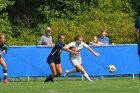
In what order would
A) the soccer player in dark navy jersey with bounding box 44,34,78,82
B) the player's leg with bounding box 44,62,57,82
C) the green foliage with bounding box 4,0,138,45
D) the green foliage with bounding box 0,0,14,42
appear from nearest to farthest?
the player's leg with bounding box 44,62,57,82 → the soccer player in dark navy jersey with bounding box 44,34,78,82 → the green foliage with bounding box 4,0,138,45 → the green foliage with bounding box 0,0,14,42

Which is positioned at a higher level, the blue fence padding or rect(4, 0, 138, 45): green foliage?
rect(4, 0, 138, 45): green foliage

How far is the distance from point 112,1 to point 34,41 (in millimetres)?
4935

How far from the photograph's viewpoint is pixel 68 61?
76.5 ft

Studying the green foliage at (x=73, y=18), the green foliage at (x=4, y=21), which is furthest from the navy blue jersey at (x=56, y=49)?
the green foliage at (x=4, y=21)

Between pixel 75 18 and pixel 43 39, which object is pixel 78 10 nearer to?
pixel 75 18

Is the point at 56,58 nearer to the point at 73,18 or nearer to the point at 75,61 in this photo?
the point at 75,61

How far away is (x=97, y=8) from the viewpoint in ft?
112

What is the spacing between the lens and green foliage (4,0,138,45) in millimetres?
31997

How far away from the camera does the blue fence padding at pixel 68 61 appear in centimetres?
2289

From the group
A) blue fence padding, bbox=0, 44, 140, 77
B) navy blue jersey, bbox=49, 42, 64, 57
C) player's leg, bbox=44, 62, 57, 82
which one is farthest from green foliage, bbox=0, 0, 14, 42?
player's leg, bbox=44, 62, 57, 82

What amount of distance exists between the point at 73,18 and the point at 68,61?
1085 centimetres

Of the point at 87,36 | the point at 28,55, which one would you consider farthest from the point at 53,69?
the point at 87,36

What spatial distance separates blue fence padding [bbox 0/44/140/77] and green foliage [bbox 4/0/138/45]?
25.6 feet

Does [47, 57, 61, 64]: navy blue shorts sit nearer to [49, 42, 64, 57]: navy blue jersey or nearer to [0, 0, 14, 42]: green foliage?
[49, 42, 64, 57]: navy blue jersey
